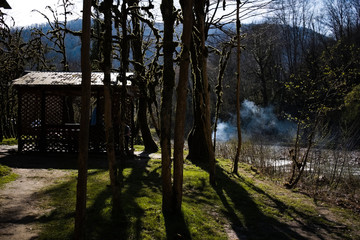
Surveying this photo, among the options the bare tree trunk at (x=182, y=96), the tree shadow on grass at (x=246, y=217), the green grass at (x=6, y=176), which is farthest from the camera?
the green grass at (x=6, y=176)

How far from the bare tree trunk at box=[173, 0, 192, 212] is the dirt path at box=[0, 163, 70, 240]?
2.02m

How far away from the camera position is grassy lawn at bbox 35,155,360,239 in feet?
14.2

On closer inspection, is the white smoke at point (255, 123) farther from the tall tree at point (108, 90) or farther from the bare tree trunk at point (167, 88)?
the tall tree at point (108, 90)

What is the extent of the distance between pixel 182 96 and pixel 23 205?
10.00 feet

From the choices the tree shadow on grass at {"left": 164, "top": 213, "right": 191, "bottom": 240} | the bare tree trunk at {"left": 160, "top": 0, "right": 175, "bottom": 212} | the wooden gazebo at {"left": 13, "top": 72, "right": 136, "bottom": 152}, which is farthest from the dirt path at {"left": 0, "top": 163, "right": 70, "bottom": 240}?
the wooden gazebo at {"left": 13, "top": 72, "right": 136, "bottom": 152}

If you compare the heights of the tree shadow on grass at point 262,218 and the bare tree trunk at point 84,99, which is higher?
the bare tree trunk at point 84,99

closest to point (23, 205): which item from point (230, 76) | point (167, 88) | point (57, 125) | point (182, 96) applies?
point (167, 88)

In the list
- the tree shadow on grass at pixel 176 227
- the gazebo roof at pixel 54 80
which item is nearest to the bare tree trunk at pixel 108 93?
the tree shadow on grass at pixel 176 227

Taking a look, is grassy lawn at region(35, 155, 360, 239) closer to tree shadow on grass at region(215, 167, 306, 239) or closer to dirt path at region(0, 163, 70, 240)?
tree shadow on grass at region(215, 167, 306, 239)

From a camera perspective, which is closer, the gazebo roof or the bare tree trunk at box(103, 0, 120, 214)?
the bare tree trunk at box(103, 0, 120, 214)

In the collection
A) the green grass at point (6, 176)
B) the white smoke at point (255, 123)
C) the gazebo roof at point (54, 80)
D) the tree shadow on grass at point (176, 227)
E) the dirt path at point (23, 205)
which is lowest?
the tree shadow on grass at point (176, 227)

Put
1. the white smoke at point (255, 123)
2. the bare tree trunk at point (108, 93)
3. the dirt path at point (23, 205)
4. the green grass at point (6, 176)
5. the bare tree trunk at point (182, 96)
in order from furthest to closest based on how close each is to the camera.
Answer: the white smoke at point (255, 123), the green grass at point (6, 176), the bare tree trunk at point (182, 96), the bare tree trunk at point (108, 93), the dirt path at point (23, 205)

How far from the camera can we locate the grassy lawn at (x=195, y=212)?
4328 mm

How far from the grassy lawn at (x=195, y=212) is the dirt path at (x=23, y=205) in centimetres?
19
